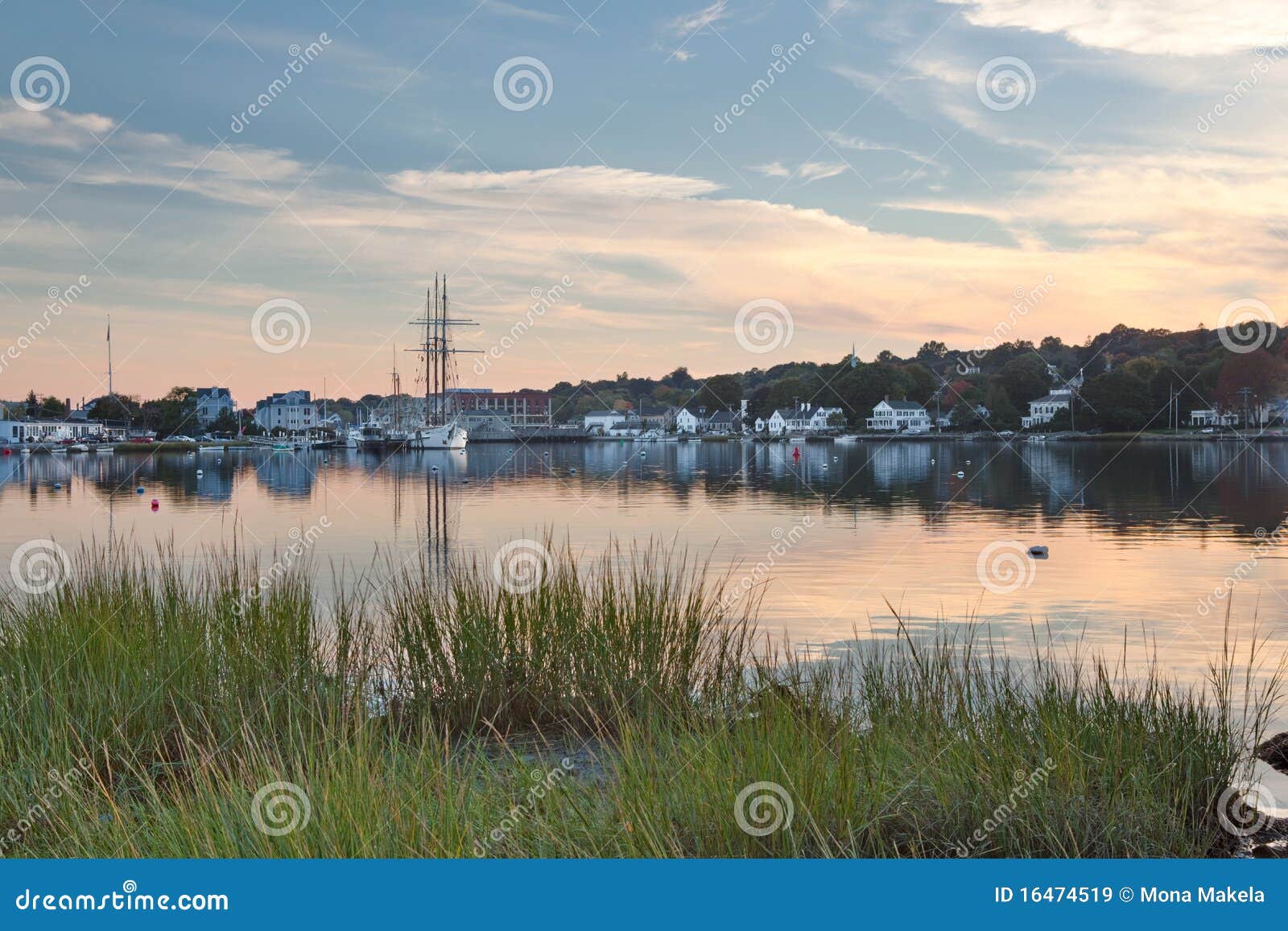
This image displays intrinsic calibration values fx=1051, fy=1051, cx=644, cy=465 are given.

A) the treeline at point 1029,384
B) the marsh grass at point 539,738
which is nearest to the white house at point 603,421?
the treeline at point 1029,384

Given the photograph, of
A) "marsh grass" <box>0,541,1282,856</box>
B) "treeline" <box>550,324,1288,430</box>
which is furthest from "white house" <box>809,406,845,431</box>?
"marsh grass" <box>0,541,1282,856</box>

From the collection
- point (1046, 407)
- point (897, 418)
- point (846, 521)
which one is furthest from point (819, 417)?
point (846, 521)

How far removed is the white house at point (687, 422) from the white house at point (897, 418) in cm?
2971

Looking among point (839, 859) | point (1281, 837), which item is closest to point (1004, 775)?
point (839, 859)

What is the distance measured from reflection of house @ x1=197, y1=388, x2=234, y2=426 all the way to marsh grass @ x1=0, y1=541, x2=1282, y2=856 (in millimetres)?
138518

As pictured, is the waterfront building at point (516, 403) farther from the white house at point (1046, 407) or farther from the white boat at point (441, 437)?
the white house at point (1046, 407)

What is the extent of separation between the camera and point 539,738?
25.6 feet

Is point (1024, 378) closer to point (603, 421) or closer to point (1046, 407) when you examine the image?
point (1046, 407)

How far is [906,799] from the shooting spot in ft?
17.7

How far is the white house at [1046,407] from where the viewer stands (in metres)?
144

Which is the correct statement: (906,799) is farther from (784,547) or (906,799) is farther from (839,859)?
(784,547)

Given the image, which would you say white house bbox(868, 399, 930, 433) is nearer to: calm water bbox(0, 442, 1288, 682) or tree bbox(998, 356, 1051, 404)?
tree bbox(998, 356, 1051, 404)

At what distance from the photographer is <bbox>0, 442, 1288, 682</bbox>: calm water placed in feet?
57.9

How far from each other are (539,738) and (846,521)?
2821cm
